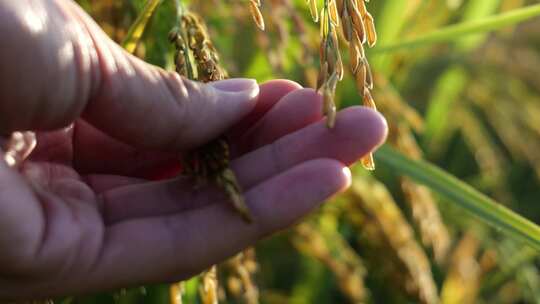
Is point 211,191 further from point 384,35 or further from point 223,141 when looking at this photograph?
point 384,35

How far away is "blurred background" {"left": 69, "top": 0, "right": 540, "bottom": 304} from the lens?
2164mm

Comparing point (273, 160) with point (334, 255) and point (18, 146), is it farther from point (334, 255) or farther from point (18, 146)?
point (334, 255)

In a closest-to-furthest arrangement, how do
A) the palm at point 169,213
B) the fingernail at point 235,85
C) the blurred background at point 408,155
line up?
the palm at point 169,213, the fingernail at point 235,85, the blurred background at point 408,155

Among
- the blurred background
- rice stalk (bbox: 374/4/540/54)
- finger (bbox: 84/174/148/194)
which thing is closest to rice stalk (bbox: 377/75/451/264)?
the blurred background

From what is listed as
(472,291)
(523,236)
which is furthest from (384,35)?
(523,236)

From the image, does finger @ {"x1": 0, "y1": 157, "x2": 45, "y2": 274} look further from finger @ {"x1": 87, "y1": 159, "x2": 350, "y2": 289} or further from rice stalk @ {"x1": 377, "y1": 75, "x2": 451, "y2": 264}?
rice stalk @ {"x1": 377, "y1": 75, "x2": 451, "y2": 264}

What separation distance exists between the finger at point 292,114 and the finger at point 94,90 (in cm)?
5

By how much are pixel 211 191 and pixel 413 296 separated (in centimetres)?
93

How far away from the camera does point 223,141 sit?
1548 millimetres

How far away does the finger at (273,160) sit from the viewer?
57.9 inches

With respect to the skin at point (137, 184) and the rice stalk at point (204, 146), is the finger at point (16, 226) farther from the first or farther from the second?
the rice stalk at point (204, 146)

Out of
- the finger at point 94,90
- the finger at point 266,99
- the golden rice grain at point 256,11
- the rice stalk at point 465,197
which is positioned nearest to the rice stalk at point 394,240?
the rice stalk at point 465,197

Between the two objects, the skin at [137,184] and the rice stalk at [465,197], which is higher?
the skin at [137,184]

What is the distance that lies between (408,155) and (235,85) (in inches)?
25.1
